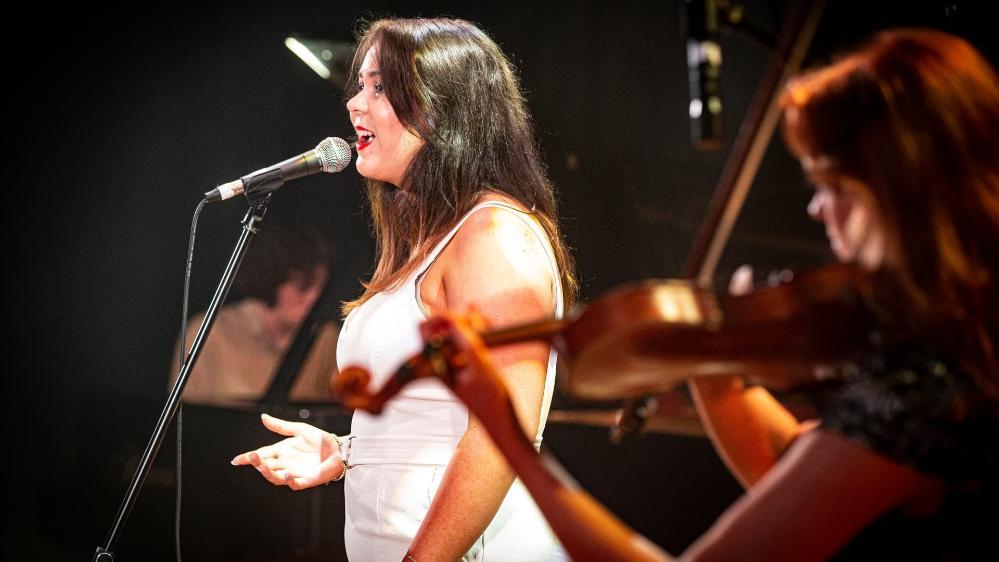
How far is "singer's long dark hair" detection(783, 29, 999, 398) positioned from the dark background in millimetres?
1716

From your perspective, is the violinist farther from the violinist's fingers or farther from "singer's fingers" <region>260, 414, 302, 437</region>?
"singer's fingers" <region>260, 414, 302, 437</region>

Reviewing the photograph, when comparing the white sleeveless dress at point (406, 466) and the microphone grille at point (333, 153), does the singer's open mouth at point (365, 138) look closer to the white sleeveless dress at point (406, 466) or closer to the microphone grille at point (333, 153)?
the microphone grille at point (333, 153)

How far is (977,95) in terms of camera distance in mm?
996

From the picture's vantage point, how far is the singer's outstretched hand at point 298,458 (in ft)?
5.43

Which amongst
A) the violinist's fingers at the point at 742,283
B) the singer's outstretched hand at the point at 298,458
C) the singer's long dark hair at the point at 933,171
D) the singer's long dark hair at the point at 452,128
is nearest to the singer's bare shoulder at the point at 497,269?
the singer's long dark hair at the point at 452,128

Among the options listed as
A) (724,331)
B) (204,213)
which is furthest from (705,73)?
(204,213)

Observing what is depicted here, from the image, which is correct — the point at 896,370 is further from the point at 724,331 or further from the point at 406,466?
the point at 406,466

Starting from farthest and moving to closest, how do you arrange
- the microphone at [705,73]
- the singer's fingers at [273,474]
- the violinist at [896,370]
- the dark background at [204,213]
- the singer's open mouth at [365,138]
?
the dark background at [204,213]
the singer's open mouth at [365,138]
the singer's fingers at [273,474]
the microphone at [705,73]
the violinist at [896,370]

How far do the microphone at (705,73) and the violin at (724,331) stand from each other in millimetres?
328

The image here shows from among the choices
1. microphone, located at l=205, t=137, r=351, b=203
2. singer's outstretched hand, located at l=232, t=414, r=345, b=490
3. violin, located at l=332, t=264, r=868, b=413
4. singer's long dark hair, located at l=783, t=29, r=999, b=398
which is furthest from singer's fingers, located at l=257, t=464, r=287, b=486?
singer's long dark hair, located at l=783, t=29, r=999, b=398

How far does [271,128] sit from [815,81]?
2182mm

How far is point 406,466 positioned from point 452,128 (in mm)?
Result: 717

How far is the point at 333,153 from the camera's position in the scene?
6.47ft

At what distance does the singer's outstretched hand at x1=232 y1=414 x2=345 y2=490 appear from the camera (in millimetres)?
1656
